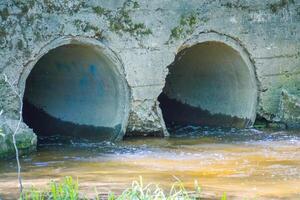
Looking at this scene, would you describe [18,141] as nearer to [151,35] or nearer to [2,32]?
[2,32]

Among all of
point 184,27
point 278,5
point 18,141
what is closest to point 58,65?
point 184,27

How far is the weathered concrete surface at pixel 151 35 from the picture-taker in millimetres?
9141

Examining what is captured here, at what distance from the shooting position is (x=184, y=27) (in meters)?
10.3

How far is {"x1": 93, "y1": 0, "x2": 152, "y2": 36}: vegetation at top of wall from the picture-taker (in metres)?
9.80

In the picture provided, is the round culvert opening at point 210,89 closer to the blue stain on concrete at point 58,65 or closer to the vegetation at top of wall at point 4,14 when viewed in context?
the blue stain on concrete at point 58,65

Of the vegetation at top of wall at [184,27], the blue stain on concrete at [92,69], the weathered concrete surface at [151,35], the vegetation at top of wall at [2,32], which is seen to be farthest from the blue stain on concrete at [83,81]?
the vegetation at top of wall at [2,32]

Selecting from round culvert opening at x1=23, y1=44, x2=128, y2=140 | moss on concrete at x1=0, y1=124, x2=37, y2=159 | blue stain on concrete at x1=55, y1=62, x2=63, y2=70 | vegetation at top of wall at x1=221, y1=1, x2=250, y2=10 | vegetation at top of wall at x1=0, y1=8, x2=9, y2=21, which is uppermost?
vegetation at top of wall at x1=221, y1=1, x2=250, y2=10

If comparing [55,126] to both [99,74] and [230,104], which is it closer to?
[99,74]

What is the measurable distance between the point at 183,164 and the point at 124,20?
2.42m

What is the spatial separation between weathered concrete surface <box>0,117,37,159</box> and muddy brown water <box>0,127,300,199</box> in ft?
0.48

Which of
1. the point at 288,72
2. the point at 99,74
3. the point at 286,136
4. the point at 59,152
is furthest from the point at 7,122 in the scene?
the point at 288,72

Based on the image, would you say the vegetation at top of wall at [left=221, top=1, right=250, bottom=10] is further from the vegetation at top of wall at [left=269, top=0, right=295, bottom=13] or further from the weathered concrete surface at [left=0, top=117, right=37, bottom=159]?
the weathered concrete surface at [left=0, top=117, right=37, bottom=159]

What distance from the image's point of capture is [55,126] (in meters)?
11.0

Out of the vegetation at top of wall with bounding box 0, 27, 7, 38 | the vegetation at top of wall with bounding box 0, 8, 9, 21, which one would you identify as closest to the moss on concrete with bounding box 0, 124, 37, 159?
the vegetation at top of wall with bounding box 0, 27, 7, 38
